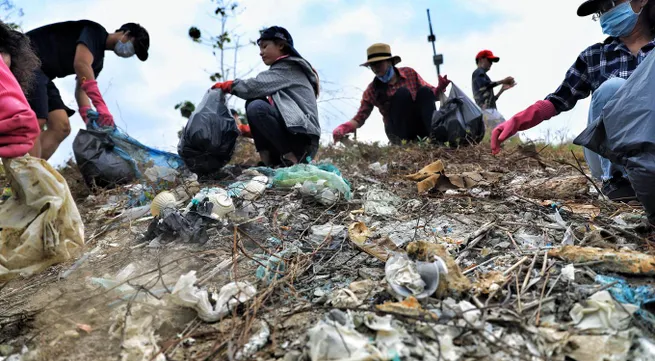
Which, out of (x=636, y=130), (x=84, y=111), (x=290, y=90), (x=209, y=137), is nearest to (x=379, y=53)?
(x=290, y=90)

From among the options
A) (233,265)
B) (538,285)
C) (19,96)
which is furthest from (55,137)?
(538,285)

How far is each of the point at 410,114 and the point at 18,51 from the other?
3561 millimetres

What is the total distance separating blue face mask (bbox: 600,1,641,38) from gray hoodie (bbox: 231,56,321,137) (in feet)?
6.46

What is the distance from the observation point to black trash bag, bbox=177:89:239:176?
3.25m

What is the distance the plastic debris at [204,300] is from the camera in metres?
1.44

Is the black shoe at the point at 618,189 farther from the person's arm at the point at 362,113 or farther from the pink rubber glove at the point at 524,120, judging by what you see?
the person's arm at the point at 362,113

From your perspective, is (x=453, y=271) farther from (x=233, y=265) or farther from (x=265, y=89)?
(x=265, y=89)

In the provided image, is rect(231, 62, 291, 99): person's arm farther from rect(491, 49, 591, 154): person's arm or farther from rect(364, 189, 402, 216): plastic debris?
rect(491, 49, 591, 154): person's arm

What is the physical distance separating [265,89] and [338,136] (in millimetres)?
1160

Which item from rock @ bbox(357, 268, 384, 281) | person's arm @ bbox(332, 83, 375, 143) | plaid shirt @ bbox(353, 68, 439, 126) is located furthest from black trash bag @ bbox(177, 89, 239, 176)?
rock @ bbox(357, 268, 384, 281)

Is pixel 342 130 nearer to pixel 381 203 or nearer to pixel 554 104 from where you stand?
pixel 381 203

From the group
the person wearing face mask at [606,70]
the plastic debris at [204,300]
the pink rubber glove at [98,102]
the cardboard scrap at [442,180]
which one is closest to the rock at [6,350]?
the plastic debris at [204,300]

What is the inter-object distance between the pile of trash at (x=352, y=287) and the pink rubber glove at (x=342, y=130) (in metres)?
1.99

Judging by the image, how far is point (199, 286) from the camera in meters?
1.58
